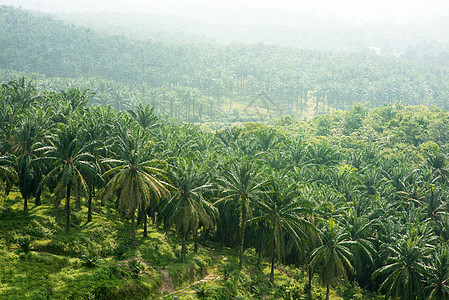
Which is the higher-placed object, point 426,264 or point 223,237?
point 426,264

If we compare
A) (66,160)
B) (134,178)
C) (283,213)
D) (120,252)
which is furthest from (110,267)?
(283,213)

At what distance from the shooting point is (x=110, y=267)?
33156mm

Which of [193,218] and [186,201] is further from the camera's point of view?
[186,201]

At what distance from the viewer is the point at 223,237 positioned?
53.8 meters

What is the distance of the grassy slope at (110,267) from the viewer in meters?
29.7

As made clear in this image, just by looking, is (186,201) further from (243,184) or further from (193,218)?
(243,184)

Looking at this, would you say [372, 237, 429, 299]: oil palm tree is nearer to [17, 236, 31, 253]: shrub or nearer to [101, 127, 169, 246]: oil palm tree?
[101, 127, 169, 246]: oil palm tree

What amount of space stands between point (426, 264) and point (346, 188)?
16635 mm

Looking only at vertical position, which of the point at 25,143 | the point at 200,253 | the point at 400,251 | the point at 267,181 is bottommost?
the point at 200,253

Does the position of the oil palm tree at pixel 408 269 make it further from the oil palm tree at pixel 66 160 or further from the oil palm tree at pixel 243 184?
the oil palm tree at pixel 66 160

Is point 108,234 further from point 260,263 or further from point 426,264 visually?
point 426,264

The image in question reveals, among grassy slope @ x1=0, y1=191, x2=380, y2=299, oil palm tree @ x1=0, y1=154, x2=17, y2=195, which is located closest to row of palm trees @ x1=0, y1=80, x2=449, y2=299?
oil palm tree @ x1=0, y1=154, x2=17, y2=195

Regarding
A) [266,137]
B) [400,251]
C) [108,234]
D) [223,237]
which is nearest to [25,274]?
[108,234]

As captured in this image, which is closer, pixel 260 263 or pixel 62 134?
pixel 62 134
